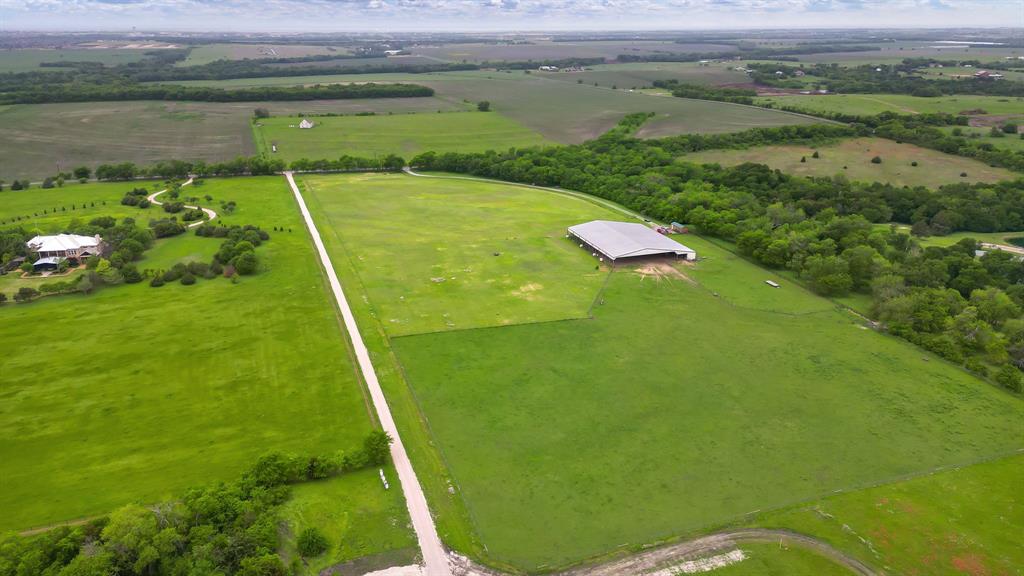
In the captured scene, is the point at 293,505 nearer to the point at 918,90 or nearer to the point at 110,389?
the point at 110,389

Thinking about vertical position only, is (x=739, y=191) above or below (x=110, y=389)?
above

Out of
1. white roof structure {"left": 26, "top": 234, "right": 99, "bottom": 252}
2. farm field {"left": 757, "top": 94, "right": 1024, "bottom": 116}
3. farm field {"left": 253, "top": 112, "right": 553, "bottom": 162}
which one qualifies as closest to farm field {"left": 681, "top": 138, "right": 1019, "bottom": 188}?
farm field {"left": 757, "top": 94, "right": 1024, "bottom": 116}

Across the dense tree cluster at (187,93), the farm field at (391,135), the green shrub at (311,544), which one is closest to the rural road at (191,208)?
the farm field at (391,135)

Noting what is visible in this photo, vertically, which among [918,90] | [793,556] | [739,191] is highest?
[918,90]

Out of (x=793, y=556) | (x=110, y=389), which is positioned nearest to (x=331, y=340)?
(x=110, y=389)

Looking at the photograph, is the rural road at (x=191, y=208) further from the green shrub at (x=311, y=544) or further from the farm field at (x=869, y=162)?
the farm field at (x=869, y=162)

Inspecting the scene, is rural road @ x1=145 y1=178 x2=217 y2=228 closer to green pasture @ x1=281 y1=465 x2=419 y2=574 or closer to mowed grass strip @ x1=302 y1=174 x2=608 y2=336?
mowed grass strip @ x1=302 y1=174 x2=608 y2=336

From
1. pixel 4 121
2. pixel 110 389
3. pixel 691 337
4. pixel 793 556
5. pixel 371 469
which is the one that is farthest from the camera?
pixel 4 121
